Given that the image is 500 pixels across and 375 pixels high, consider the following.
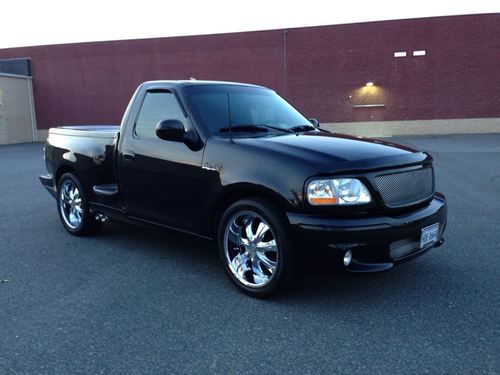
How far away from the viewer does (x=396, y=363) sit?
2770 mm

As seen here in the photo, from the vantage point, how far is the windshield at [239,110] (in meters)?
4.27

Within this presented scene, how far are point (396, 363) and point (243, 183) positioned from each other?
170 cm

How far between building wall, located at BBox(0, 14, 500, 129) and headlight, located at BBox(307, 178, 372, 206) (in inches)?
960

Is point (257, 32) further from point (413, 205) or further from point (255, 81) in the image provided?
point (413, 205)

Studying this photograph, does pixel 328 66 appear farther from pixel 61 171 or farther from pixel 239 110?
pixel 239 110

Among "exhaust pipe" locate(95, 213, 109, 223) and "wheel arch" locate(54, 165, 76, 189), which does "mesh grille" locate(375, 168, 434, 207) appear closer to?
"exhaust pipe" locate(95, 213, 109, 223)

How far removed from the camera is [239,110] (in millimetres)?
4492

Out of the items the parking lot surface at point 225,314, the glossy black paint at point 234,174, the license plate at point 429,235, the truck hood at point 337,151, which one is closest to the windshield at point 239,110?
the glossy black paint at point 234,174

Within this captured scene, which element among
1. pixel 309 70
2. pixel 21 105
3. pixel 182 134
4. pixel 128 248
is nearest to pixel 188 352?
pixel 182 134

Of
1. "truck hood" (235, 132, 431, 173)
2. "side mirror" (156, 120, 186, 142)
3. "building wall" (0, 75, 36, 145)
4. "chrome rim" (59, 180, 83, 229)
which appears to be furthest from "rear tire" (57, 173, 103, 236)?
"building wall" (0, 75, 36, 145)

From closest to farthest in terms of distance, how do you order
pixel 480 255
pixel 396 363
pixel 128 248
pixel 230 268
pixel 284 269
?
pixel 396 363 < pixel 284 269 < pixel 230 268 < pixel 480 255 < pixel 128 248

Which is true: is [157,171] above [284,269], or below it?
above

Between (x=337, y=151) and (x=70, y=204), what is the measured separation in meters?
3.74

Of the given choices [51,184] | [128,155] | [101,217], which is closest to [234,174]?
[128,155]
